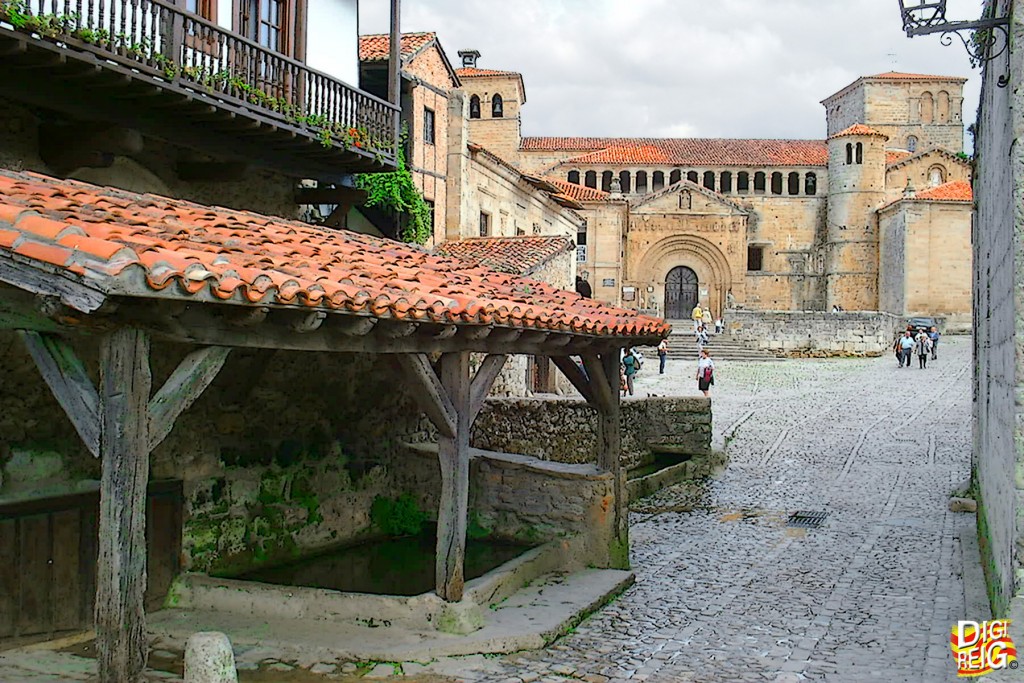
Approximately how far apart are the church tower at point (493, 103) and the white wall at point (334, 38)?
109 ft

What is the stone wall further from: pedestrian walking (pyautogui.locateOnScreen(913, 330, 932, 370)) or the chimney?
the chimney

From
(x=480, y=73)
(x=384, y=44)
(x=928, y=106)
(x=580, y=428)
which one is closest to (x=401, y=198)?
(x=384, y=44)

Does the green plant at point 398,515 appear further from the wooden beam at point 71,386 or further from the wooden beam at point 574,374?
the wooden beam at point 71,386

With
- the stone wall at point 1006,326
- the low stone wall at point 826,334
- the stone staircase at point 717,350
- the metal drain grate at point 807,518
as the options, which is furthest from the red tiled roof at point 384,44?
the low stone wall at point 826,334

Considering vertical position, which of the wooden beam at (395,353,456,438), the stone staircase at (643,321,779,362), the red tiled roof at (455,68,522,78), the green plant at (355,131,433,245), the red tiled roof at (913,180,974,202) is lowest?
the wooden beam at (395,353,456,438)

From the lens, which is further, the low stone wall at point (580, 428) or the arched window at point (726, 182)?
the arched window at point (726, 182)

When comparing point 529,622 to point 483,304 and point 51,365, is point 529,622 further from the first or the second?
point 51,365

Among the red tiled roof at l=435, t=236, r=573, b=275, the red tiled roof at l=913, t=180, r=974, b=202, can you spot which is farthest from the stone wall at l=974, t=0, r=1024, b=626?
the red tiled roof at l=913, t=180, r=974, b=202

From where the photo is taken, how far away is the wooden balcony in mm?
8211

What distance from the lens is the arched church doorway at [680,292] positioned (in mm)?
50781

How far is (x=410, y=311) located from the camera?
5.91m

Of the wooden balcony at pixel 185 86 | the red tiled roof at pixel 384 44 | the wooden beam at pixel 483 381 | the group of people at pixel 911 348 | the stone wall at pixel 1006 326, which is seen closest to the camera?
the stone wall at pixel 1006 326

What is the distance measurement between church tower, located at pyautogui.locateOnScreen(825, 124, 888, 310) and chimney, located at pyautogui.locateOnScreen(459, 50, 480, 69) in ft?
63.4

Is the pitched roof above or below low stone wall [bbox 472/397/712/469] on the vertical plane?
above
